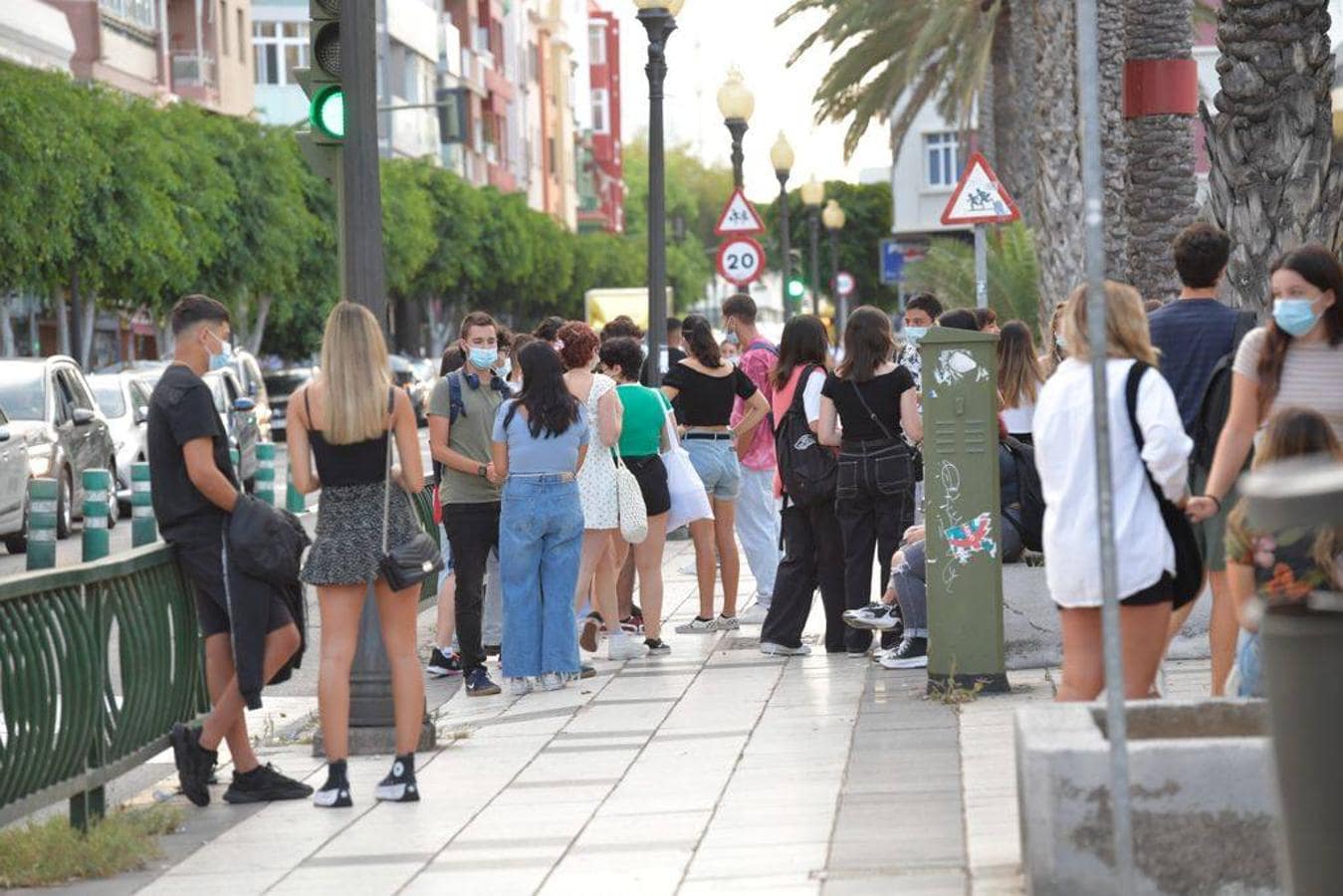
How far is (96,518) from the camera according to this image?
40.6 feet

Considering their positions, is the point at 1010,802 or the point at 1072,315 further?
the point at 1010,802

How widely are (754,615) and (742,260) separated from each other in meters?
13.4

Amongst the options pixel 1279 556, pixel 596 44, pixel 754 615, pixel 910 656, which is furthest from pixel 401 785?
pixel 596 44

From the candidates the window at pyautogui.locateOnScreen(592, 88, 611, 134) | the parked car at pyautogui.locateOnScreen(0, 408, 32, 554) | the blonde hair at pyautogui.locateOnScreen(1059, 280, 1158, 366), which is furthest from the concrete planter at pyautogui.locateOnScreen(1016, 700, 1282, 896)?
the window at pyautogui.locateOnScreen(592, 88, 611, 134)

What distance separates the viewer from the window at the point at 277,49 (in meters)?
72.3

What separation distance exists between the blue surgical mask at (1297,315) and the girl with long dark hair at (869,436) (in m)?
4.33

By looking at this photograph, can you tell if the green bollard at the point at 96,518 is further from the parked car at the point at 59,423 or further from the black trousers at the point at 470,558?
the parked car at the point at 59,423

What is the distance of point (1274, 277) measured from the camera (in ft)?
27.6

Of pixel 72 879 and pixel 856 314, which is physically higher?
pixel 856 314

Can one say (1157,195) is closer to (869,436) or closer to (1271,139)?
(1271,139)

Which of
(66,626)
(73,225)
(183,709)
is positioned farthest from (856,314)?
(73,225)

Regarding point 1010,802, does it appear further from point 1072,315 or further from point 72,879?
point 72,879

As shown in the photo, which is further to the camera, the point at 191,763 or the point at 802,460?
the point at 802,460

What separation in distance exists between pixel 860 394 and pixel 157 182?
31.6 meters
